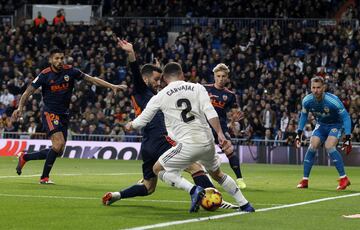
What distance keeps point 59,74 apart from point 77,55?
22.9 meters

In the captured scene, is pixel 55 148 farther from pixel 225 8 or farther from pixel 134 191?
pixel 225 8

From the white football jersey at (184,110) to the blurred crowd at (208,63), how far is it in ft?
67.2

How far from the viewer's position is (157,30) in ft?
136

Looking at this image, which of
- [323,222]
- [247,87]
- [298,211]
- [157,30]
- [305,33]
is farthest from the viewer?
[157,30]

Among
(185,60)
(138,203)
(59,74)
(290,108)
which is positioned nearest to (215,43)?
(185,60)

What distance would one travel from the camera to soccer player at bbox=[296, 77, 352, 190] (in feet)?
54.8

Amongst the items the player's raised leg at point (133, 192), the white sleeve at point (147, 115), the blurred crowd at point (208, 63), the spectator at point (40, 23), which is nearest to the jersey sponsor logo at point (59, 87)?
the player's raised leg at point (133, 192)

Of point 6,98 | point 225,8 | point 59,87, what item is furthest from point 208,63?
point 59,87

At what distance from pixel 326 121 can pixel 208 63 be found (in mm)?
20810

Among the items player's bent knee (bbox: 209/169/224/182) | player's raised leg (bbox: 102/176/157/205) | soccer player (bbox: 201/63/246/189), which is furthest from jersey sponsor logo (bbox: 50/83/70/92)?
player's bent knee (bbox: 209/169/224/182)

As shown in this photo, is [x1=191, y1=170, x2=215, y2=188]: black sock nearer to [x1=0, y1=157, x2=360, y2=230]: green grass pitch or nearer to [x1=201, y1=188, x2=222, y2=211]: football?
[x1=0, y1=157, x2=360, y2=230]: green grass pitch

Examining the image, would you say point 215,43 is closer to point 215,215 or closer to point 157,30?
point 157,30

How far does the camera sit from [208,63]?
37750mm

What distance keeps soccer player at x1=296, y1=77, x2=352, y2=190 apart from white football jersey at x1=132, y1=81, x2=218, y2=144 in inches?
246
